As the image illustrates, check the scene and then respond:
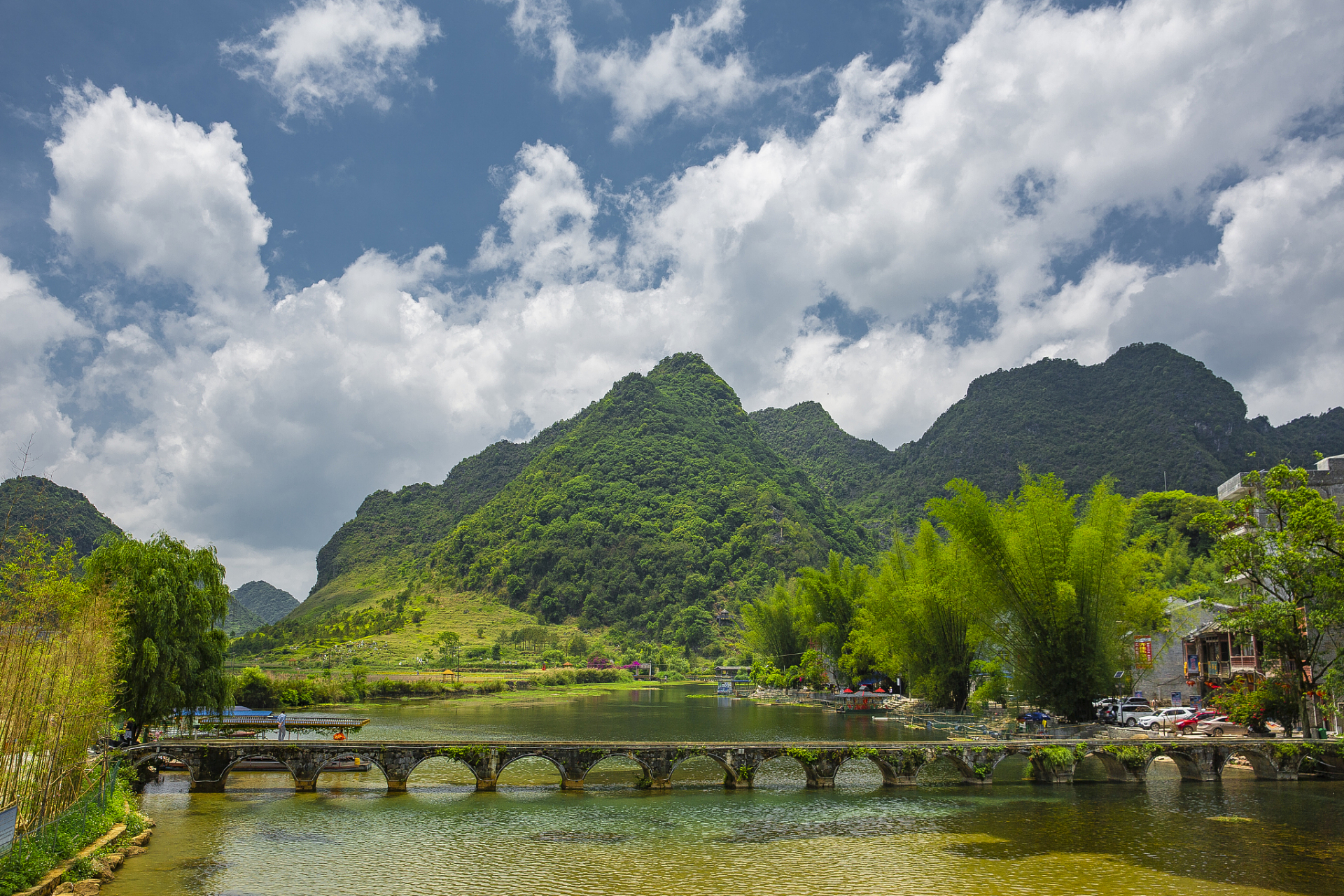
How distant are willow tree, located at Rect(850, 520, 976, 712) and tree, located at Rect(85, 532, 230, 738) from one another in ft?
113

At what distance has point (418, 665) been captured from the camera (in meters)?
97.7

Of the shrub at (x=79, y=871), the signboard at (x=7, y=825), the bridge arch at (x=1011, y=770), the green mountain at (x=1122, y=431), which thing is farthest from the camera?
the green mountain at (x=1122, y=431)

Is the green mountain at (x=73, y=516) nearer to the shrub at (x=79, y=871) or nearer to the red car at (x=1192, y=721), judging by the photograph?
the shrub at (x=79, y=871)

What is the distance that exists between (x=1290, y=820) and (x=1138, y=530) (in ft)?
231

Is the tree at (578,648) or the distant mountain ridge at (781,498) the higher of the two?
the distant mountain ridge at (781,498)

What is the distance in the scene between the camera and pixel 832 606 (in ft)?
227

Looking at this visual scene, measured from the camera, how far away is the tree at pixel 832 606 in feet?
225

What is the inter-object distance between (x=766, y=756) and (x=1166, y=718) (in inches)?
823

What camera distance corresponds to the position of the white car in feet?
116

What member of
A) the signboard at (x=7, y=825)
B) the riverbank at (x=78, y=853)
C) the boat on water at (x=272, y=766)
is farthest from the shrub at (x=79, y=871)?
the boat on water at (x=272, y=766)

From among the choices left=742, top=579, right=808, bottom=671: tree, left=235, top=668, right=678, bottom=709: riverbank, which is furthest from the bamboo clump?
left=742, top=579, right=808, bottom=671: tree

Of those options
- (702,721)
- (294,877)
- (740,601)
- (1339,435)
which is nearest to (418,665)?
(702,721)

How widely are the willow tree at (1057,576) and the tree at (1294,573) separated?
4.26 meters

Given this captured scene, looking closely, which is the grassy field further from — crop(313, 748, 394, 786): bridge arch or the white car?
the white car
